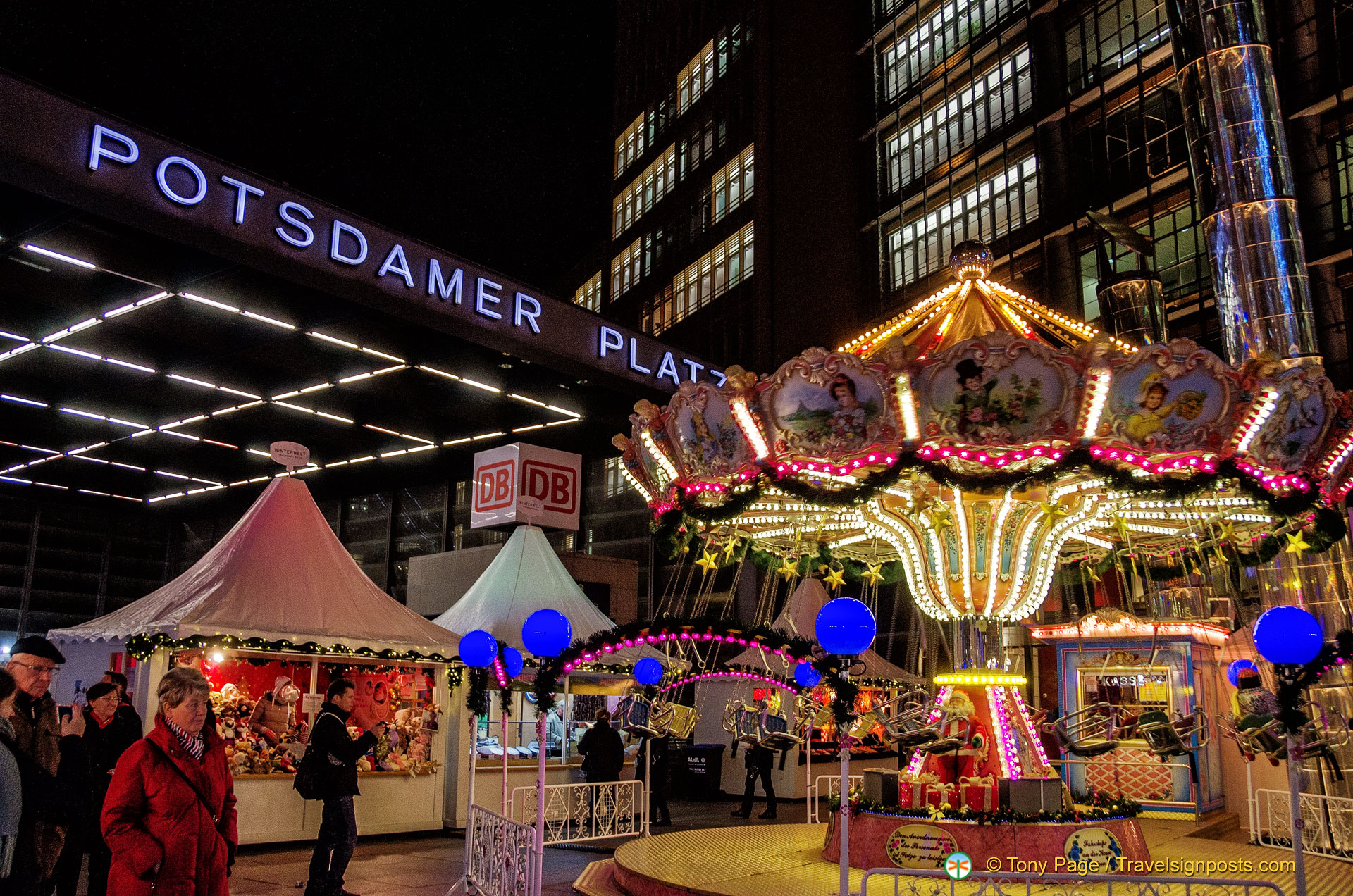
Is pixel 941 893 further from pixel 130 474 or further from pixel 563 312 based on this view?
pixel 130 474

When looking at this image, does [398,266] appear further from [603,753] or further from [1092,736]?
[1092,736]

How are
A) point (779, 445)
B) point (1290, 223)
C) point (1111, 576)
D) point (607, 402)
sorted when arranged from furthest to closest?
point (1111, 576) < point (607, 402) < point (1290, 223) < point (779, 445)

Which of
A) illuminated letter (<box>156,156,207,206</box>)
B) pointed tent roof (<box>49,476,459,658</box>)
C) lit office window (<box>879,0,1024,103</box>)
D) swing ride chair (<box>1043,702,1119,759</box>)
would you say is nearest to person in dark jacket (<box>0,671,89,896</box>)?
pointed tent roof (<box>49,476,459,658</box>)

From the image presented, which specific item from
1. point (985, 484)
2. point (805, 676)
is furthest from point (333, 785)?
point (985, 484)

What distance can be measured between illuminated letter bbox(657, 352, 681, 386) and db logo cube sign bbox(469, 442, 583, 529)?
85.5 inches

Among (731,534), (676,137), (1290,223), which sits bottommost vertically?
(731,534)

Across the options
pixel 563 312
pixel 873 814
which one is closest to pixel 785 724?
pixel 873 814

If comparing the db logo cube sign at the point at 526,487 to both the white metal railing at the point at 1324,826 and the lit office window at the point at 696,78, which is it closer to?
the white metal railing at the point at 1324,826

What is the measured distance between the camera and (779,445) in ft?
25.8

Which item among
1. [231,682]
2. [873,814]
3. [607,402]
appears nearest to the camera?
[873,814]

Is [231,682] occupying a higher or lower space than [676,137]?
lower

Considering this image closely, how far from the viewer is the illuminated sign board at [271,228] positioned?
10.6 meters

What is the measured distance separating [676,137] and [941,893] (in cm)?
3224

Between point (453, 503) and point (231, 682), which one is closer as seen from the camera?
point (231, 682)
